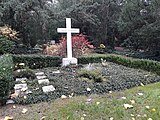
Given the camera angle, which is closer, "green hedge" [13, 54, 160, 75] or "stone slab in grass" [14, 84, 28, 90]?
"stone slab in grass" [14, 84, 28, 90]

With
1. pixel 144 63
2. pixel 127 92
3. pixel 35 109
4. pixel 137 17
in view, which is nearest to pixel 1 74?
pixel 35 109

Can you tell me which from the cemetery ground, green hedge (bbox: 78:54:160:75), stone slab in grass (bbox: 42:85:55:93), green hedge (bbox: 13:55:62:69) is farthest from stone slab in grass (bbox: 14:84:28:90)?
green hedge (bbox: 78:54:160:75)

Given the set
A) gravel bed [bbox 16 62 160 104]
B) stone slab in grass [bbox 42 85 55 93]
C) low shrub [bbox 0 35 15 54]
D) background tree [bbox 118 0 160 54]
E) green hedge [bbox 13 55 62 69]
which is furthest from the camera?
background tree [bbox 118 0 160 54]

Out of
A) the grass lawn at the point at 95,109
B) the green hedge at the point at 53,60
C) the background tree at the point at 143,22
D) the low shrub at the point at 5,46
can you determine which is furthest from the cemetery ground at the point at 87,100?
the background tree at the point at 143,22

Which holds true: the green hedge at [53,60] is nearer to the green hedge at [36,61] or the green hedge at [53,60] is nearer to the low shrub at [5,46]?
the green hedge at [36,61]

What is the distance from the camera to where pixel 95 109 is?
437 centimetres

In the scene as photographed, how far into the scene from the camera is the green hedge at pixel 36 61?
33.9 feet

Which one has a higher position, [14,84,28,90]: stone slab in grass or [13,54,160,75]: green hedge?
[13,54,160,75]: green hedge

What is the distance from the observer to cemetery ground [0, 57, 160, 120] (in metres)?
4.21

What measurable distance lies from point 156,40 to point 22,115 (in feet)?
38.0

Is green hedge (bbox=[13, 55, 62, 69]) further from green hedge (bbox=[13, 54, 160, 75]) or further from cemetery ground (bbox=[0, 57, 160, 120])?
cemetery ground (bbox=[0, 57, 160, 120])

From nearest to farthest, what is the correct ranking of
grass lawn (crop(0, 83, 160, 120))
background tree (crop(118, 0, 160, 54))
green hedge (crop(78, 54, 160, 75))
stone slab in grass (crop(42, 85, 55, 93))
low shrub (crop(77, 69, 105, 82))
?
grass lawn (crop(0, 83, 160, 120)), stone slab in grass (crop(42, 85, 55, 93)), low shrub (crop(77, 69, 105, 82)), green hedge (crop(78, 54, 160, 75)), background tree (crop(118, 0, 160, 54))

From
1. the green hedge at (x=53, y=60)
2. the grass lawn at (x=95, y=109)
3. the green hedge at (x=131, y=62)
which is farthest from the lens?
the green hedge at (x=53, y=60)

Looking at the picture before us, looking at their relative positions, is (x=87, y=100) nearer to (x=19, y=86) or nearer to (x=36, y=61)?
(x=19, y=86)
